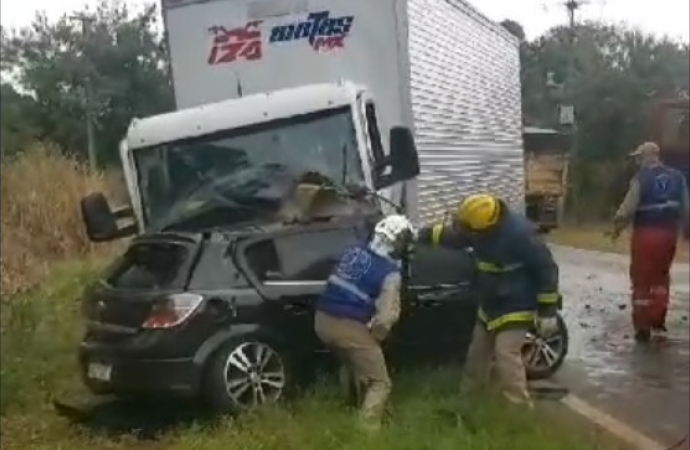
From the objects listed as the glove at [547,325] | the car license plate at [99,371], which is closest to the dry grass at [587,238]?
the glove at [547,325]

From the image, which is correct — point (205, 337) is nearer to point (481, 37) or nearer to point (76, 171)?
point (76, 171)

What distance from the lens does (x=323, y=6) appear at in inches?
444

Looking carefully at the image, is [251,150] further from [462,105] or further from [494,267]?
[462,105]

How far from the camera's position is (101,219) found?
992 cm

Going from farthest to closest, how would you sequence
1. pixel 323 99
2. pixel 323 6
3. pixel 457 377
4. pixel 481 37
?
pixel 481 37
pixel 323 6
pixel 323 99
pixel 457 377

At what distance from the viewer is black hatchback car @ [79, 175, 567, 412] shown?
798 centimetres

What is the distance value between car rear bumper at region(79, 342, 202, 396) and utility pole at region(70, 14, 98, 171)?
213 cm

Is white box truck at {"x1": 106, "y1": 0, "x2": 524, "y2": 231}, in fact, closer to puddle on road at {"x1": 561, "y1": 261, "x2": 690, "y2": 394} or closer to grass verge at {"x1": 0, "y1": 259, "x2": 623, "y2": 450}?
grass verge at {"x1": 0, "y1": 259, "x2": 623, "y2": 450}

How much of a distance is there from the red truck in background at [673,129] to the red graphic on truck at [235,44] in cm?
698

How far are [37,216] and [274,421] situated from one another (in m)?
1.94

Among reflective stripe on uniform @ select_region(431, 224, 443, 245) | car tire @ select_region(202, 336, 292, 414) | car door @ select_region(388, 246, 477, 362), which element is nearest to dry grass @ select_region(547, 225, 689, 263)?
car door @ select_region(388, 246, 477, 362)

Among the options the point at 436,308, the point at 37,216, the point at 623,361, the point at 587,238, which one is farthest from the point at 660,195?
the point at 37,216

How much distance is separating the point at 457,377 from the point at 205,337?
5.46ft

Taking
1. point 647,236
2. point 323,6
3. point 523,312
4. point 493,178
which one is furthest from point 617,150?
point 523,312
